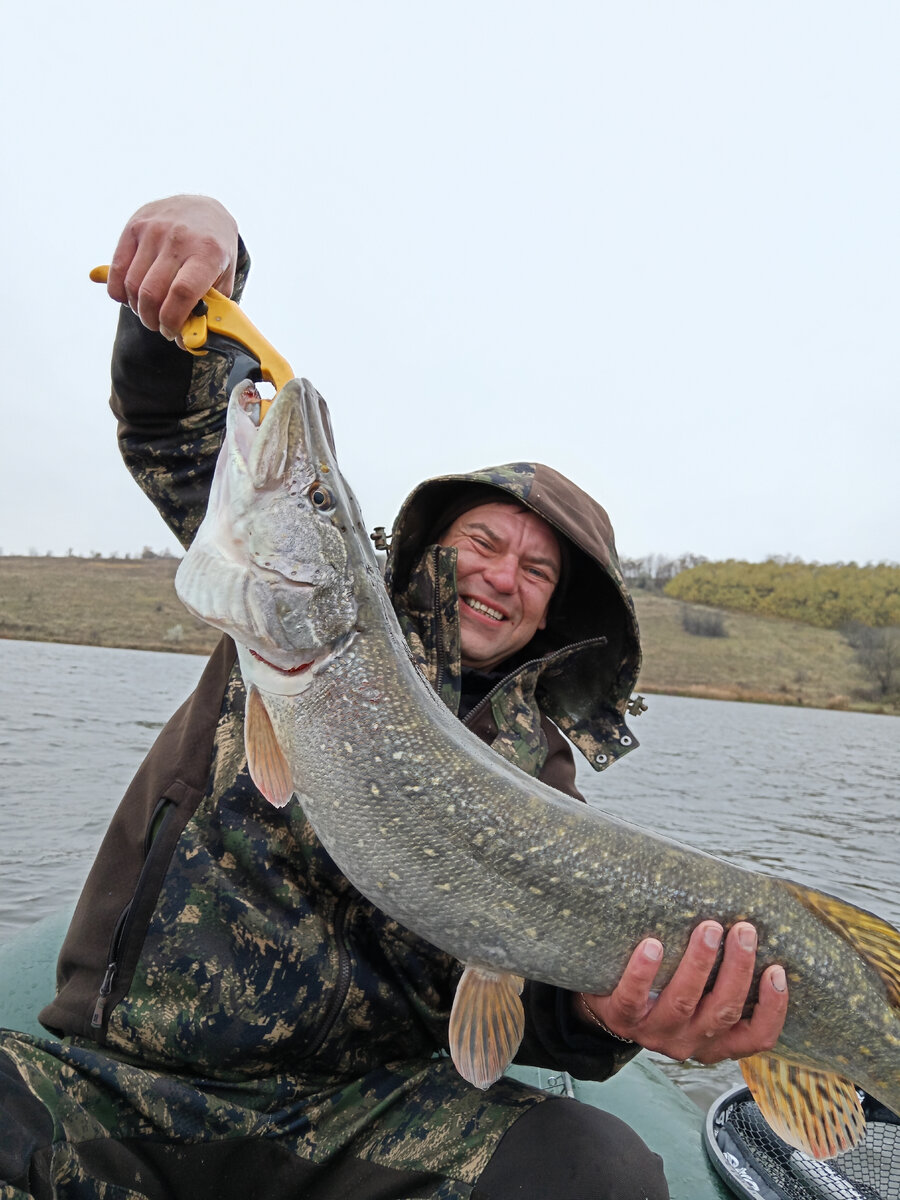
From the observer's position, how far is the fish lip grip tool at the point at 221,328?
2213mm

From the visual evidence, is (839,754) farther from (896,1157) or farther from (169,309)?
(169,309)

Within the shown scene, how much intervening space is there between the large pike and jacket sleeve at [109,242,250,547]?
0.58m

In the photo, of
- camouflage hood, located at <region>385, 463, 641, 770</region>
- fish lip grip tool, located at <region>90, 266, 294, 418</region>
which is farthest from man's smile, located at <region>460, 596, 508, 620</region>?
fish lip grip tool, located at <region>90, 266, 294, 418</region>

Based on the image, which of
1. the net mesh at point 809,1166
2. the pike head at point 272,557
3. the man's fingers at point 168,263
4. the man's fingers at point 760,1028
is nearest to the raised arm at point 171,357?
the man's fingers at point 168,263

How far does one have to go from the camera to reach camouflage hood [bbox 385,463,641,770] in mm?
3123

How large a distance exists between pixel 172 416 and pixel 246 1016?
1.88m

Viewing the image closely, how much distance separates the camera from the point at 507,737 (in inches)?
111

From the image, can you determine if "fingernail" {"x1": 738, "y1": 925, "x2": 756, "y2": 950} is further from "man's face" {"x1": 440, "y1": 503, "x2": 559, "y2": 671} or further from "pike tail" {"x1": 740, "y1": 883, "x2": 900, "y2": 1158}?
"man's face" {"x1": 440, "y1": 503, "x2": 559, "y2": 671}

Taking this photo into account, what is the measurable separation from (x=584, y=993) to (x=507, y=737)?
34.4 inches

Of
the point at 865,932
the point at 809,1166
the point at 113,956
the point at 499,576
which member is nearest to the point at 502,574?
the point at 499,576

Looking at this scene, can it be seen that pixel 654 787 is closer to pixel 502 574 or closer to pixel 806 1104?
pixel 502 574

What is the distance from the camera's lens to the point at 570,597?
3.79m

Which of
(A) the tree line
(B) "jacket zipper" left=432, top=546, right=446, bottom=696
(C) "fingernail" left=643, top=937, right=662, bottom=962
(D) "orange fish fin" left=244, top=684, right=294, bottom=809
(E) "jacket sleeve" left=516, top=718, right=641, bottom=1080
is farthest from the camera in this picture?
(A) the tree line

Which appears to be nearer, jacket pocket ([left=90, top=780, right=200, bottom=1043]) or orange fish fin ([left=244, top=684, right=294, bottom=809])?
orange fish fin ([left=244, top=684, right=294, bottom=809])
